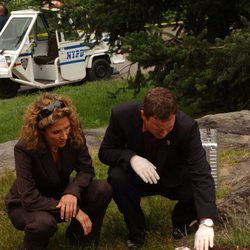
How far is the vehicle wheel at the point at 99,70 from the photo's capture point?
13.8 meters

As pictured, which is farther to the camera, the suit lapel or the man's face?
the suit lapel

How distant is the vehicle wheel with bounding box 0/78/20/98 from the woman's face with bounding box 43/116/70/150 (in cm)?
955

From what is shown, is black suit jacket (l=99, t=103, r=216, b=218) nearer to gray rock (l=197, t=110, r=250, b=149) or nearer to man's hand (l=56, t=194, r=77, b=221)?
man's hand (l=56, t=194, r=77, b=221)

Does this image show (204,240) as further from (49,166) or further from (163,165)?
(49,166)

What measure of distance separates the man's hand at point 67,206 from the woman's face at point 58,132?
331 millimetres

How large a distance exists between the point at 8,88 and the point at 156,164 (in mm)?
9603

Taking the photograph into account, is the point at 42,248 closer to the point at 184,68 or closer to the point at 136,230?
the point at 136,230

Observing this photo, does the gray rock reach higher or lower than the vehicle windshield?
higher

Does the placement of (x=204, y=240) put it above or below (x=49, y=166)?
below

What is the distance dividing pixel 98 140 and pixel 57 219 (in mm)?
3200

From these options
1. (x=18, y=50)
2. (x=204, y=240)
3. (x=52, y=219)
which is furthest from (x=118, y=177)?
(x=18, y=50)

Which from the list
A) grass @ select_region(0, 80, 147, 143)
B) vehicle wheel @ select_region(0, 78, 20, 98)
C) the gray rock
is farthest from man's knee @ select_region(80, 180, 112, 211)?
vehicle wheel @ select_region(0, 78, 20, 98)

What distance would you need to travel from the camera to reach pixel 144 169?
379 cm

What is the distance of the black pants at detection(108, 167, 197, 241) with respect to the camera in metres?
3.94
